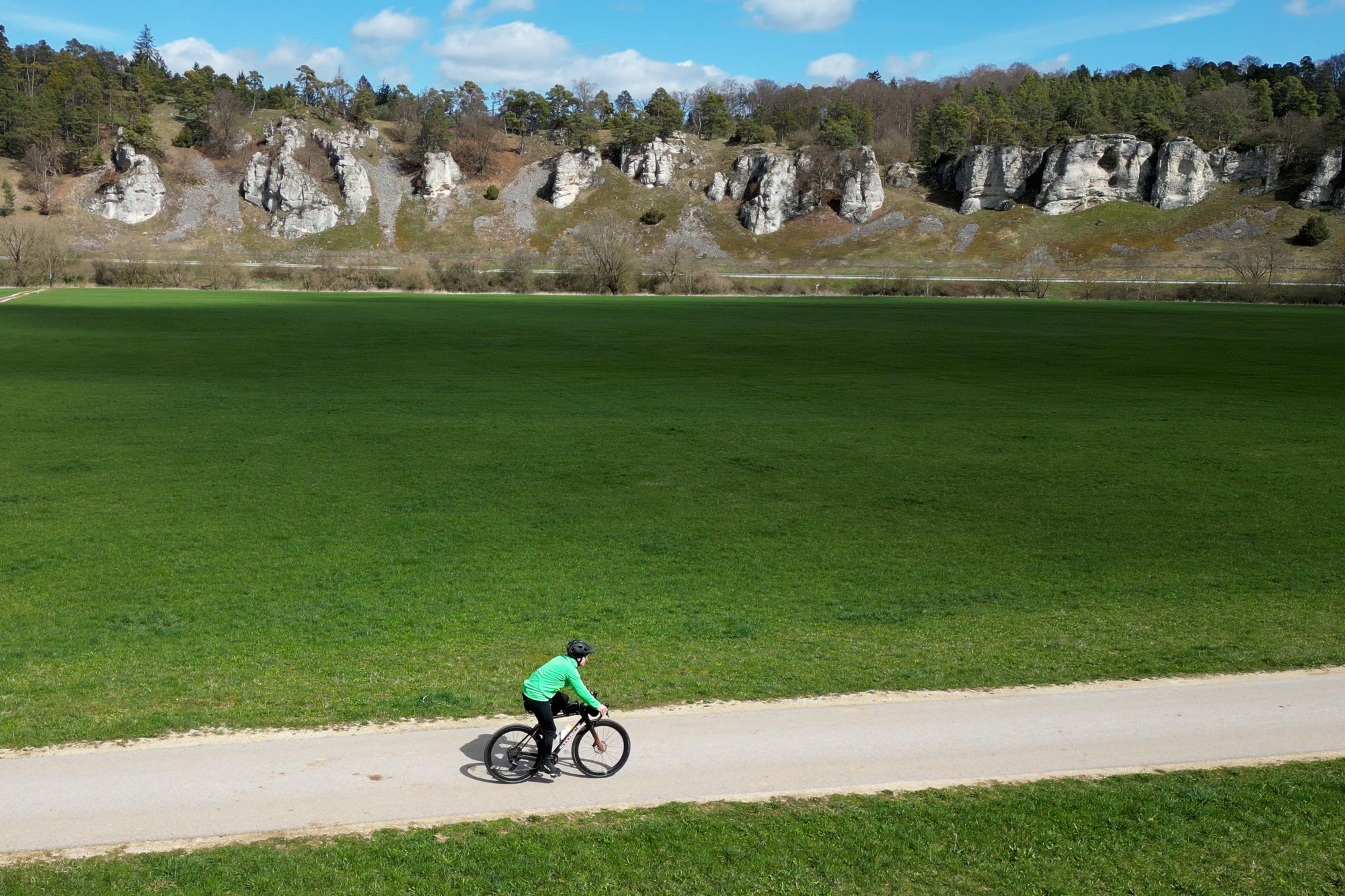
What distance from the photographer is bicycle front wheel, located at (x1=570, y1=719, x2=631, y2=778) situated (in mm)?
9562

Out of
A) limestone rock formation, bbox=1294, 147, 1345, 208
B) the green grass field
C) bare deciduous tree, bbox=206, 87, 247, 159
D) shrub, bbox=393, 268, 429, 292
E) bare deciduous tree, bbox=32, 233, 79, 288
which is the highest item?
bare deciduous tree, bbox=206, 87, 247, 159

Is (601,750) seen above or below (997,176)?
below

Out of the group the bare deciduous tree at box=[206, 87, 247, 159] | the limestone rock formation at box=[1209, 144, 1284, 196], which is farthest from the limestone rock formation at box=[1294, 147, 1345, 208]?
the bare deciduous tree at box=[206, 87, 247, 159]

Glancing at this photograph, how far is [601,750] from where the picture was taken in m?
9.54

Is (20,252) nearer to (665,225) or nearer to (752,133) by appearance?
(665,225)

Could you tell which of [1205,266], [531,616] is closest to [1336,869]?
[531,616]

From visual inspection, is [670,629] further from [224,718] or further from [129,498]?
[129,498]

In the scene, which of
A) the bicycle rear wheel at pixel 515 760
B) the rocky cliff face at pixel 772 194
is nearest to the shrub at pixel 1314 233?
the rocky cliff face at pixel 772 194

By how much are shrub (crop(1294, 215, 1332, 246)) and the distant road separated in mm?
144237

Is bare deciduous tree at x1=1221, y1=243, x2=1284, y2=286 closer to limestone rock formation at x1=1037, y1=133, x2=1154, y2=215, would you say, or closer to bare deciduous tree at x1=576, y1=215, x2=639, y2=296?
limestone rock formation at x1=1037, y1=133, x2=1154, y2=215

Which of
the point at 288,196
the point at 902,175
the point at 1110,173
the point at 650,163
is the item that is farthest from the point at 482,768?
the point at 902,175

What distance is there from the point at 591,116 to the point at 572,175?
2602 cm

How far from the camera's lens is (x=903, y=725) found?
11.0 meters

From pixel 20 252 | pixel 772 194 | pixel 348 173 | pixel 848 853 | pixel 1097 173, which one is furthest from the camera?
pixel 772 194
